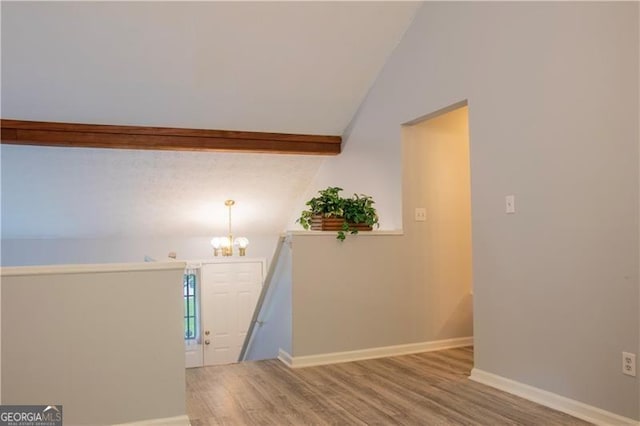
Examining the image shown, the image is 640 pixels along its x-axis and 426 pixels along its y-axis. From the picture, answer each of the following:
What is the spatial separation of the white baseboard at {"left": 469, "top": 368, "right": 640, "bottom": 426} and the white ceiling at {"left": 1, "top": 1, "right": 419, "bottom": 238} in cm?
297

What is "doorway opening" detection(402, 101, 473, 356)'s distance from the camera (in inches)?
175

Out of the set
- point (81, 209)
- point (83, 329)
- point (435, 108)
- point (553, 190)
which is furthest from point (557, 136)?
point (81, 209)

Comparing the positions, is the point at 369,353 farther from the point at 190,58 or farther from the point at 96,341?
the point at 190,58

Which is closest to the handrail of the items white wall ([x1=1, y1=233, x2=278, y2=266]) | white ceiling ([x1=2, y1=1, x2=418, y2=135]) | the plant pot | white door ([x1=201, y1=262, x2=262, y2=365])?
the plant pot

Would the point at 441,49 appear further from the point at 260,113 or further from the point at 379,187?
the point at 260,113

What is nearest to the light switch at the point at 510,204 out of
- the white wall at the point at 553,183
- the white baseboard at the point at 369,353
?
the white wall at the point at 553,183

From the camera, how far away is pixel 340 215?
13.5 ft

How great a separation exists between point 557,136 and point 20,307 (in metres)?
3.02

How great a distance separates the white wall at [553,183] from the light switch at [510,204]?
34mm

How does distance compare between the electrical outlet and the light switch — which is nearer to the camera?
the electrical outlet

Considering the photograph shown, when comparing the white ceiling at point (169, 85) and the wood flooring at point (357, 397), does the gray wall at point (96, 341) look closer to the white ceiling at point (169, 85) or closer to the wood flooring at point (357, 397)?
the wood flooring at point (357, 397)

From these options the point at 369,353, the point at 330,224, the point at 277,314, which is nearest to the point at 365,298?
the point at 369,353

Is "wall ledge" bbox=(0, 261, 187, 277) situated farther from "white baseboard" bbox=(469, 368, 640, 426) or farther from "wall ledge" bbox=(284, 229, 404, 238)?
"white baseboard" bbox=(469, 368, 640, 426)

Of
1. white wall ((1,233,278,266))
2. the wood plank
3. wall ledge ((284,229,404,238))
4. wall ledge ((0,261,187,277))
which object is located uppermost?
the wood plank
